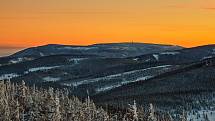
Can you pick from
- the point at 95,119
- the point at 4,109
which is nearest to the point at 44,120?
the point at 4,109

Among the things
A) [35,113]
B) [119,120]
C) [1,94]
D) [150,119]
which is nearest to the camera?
[150,119]

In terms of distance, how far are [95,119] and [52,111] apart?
2694 centimetres

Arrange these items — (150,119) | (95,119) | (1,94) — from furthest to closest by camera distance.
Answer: (1,94), (95,119), (150,119)

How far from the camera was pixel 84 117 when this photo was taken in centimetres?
11806

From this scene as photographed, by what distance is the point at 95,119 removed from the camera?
12438 centimetres

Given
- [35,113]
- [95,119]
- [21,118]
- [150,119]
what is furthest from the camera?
[95,119]

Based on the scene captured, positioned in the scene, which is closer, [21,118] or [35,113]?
[35,113]

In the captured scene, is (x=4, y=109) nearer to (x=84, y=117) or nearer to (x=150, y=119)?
(x=84, y=117)

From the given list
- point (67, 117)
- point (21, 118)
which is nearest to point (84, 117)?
point (67, 117)

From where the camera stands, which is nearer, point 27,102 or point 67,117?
point 67,117

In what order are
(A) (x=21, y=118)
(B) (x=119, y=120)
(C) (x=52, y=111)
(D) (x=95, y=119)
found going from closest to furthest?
(C) (x=52, y=111)
(A) (x=21, y=118)
(D) (x=95, y=119)
(B) (x=119, y=120)

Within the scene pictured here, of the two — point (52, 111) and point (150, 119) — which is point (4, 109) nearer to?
point (52, 111)

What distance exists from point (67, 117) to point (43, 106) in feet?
25.2

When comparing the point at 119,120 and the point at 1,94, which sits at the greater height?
the point at 1,94
